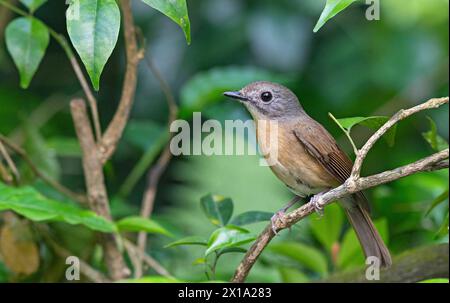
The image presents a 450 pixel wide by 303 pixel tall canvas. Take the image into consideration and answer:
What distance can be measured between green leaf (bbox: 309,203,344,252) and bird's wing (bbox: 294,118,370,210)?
11.1 inches

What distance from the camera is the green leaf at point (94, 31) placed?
1.92m

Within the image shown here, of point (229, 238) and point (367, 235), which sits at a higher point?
point (367, 235)

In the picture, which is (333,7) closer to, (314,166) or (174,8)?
(174,8)

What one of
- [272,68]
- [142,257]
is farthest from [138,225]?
[272,68]

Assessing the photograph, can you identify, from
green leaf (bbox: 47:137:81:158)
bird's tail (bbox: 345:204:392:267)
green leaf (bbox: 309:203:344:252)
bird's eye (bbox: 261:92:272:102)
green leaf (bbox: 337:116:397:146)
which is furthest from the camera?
green leaf (bbox: 47:137:81:158)

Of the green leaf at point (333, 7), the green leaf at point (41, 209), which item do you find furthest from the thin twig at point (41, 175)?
the green leaf at point (333, 7)

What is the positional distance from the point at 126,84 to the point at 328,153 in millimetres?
890

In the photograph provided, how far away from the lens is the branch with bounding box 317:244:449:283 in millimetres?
2965

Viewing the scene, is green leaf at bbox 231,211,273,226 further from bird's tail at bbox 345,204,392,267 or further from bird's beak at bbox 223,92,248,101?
bird's beak at bbox 223,92,248,101

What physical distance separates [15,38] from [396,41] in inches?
123

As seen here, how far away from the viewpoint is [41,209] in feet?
8.83

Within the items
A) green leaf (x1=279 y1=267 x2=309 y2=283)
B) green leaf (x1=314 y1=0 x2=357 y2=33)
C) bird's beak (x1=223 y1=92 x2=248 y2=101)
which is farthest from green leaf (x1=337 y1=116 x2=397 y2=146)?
bird's beak (x1=223 y1=92 x2=248 y2=101)

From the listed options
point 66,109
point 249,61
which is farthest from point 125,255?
point 249,61

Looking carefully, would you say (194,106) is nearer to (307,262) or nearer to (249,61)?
(307,262)
